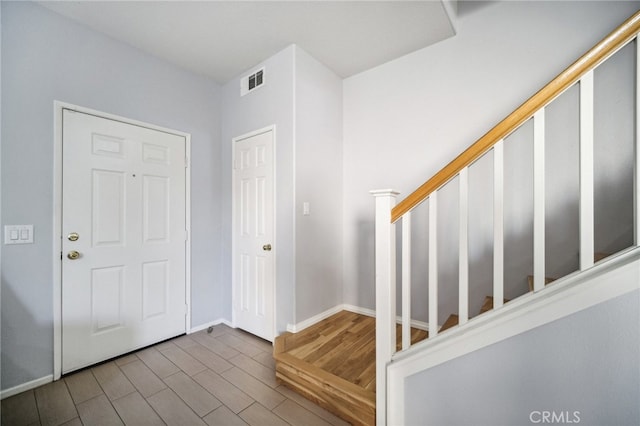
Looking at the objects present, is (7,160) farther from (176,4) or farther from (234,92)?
(234,92)

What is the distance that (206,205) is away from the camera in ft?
9.11

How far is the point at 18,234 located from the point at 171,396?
1.52 metres

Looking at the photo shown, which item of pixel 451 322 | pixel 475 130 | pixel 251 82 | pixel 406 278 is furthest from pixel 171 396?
pixel 475 130

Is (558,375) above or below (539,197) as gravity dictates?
below

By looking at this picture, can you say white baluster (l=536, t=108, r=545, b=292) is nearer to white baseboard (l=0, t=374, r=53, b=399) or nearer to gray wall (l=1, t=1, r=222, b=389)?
gray wall (l=1, t=1, r=222, b=389)

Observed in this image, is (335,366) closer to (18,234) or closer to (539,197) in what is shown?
(539,197)

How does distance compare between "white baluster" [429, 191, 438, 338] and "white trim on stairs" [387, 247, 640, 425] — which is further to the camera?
"white baluster" [429, 191, 438, 338]

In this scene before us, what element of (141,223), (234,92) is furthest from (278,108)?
(141,223)

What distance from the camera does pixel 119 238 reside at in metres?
2.18

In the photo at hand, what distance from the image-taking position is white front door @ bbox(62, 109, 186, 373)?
1949 mm

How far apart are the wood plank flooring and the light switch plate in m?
1.90

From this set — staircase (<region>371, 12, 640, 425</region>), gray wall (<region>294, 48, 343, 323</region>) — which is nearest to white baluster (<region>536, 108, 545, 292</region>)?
staircase (<region>371, 12, 640, 425</region>)

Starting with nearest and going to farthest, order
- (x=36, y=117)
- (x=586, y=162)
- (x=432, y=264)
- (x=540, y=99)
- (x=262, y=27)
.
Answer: (x=586, y=162), (x=540, y=99), (x=432, y=264), (x=36, y=117), (x=262, y=27)

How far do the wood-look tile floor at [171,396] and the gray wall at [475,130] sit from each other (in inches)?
49.6
